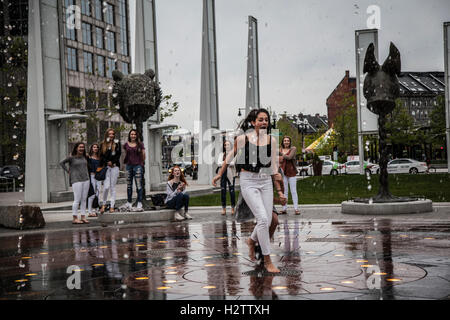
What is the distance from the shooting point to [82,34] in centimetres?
7050

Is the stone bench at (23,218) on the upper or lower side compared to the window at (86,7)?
lower

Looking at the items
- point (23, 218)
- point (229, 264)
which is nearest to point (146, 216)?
point (23, 218)

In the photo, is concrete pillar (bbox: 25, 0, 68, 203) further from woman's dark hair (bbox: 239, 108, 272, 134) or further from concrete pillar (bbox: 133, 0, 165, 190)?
woman's dark hair (bbox: 239, 108, 272, 134)

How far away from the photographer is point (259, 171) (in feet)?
20.6

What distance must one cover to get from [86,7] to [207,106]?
136 ft

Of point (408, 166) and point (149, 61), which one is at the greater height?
point (149, 61)

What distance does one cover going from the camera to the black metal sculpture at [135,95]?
44.8 feet

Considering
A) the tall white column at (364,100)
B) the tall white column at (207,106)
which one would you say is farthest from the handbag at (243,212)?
the tall white column at (364,100)

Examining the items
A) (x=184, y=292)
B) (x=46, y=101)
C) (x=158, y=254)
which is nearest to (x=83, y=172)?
(x=158, y=254)

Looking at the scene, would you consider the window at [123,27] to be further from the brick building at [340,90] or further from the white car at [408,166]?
the brick building at [340,90]

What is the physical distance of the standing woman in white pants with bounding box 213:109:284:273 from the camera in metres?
6.24

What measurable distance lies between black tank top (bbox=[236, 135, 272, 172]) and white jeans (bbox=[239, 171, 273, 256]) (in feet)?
0.27

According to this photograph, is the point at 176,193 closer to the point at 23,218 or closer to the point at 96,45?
the point at 23,218

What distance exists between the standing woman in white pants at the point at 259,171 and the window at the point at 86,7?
2670 inches
